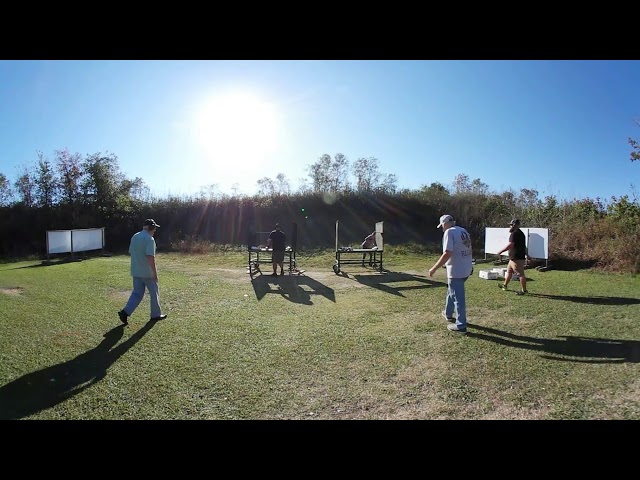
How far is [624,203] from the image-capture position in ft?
46.4

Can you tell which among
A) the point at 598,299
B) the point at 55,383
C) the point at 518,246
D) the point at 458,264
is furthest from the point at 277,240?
the point at 598,299

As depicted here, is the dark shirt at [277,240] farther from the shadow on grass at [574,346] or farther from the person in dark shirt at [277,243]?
the shadow on grass at [574,346]

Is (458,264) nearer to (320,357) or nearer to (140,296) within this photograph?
(320,357)

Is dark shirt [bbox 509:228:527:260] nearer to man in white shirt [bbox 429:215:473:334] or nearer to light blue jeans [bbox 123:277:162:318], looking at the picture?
man in white shirt [bbox 429:215:473:334]

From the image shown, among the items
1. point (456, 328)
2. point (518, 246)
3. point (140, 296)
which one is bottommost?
point (456, 328)

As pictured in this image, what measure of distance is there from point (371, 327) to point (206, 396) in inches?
126

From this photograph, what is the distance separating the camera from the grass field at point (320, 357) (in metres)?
3.23

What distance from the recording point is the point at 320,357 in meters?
4.48

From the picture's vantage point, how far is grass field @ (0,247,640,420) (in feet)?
10.6

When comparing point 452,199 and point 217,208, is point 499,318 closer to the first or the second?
point 452,199

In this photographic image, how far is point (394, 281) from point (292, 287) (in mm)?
3398
